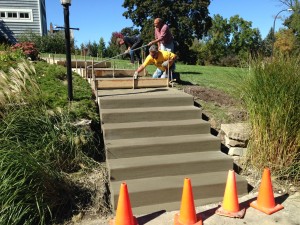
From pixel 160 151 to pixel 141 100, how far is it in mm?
1280

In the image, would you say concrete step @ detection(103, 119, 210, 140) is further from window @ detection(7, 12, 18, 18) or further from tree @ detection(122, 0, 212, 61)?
tree @ detection(122, 0, 212, 61)

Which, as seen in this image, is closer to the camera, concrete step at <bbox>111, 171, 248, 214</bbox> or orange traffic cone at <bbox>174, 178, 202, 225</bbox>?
orange traffic cone at <bbox>174, 178, 202, 225</bbox>

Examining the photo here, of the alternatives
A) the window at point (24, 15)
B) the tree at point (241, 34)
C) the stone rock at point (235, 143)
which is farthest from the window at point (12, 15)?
the tree at point (241, 34)

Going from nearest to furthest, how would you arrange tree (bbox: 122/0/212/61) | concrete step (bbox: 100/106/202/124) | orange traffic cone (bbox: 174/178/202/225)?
orange traffic cone (bbox: 174/178/202/225)
concrete step (bbox: 100/106/202/124)
tree (bbox: 122/0/212/61)

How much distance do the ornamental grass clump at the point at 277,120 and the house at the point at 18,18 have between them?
1914 centimetres

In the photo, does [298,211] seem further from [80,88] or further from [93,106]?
[80,88]

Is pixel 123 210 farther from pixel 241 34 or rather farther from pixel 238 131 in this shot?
pixel 241 34

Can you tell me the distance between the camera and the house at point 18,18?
67.5 ft

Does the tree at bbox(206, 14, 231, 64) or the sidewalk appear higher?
the tree at bbox(206, 14, 231, 64)

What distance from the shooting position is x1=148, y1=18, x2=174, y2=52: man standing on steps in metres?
7.75

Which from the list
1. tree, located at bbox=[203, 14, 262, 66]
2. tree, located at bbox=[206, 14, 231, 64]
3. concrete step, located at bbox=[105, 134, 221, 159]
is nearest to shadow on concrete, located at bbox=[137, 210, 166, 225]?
concrete step, located at bbox=[105, 134, 221, 159]

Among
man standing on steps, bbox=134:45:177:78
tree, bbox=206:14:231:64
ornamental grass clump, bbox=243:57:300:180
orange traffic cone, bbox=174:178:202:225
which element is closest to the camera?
orange traffic cone, bbox=174:178:202:225

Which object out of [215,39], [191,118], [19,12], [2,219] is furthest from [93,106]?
[215,39]

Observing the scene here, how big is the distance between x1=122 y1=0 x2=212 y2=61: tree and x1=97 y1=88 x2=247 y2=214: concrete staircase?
25.5 meters
